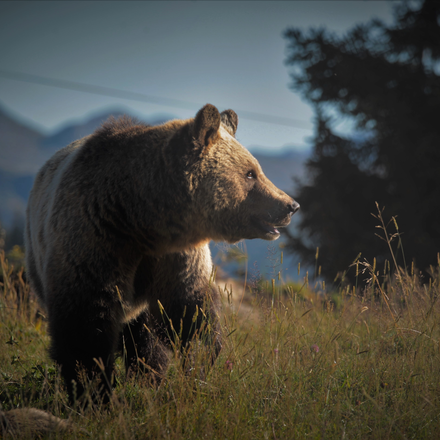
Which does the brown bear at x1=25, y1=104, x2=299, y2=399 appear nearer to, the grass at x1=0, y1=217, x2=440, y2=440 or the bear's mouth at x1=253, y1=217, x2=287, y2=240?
the bear's mouth at x1=253, y1=217, x2=287, y2=240

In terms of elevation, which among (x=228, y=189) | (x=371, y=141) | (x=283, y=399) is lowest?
(x=283, y=399)

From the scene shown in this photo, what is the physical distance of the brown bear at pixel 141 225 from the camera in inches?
94.5

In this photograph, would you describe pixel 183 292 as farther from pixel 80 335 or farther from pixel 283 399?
pixel 283 399

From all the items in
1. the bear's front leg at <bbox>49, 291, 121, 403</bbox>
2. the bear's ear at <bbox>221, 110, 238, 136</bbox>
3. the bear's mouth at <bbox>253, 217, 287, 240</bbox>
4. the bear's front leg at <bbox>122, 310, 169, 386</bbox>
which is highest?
the bear's ear at <bbox>221, 110, 238, 136</bbox>

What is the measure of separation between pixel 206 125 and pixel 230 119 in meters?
0.79

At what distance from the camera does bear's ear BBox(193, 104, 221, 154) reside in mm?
2562

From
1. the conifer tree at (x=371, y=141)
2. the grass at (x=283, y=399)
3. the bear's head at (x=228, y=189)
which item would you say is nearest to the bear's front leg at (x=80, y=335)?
the grass at (x=283, y=399)

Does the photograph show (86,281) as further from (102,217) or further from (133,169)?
(133,169)

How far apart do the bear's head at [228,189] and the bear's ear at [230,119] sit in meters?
0.46

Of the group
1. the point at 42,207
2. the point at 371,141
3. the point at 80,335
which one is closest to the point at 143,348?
the point at 80,335

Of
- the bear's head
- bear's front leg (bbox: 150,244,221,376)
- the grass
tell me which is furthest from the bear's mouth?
bear's front leg (bbox: 150,244,221,376)

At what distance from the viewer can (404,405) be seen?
2.11 meters

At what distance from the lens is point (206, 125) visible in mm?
2592

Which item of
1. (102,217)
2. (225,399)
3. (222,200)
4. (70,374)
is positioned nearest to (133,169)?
(102,217)
